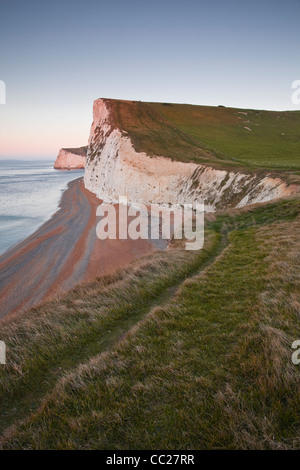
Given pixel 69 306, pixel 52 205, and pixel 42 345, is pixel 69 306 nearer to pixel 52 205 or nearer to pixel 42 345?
pixel 42 345

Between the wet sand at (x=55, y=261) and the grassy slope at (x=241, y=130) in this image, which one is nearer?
the wet sand at (x=55, y=261)

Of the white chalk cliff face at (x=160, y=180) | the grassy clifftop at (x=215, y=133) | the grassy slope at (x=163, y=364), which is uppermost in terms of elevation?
the grassy clifftop at (x=215, y=133)

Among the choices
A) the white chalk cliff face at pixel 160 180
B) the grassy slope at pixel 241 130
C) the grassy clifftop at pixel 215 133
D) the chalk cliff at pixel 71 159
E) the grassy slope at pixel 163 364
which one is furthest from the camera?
the chalk cliff at pixel 71 159

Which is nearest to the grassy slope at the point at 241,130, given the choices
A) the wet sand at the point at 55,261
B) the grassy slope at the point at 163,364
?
the wet sand at the point at 55,261

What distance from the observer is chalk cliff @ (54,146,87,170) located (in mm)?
143625

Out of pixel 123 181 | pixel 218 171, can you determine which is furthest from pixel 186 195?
pixel 123 181

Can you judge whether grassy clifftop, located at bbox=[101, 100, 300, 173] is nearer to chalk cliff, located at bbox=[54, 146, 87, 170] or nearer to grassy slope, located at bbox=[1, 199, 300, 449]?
grassy slope, located at bbox=[1, 199, 300, 449]

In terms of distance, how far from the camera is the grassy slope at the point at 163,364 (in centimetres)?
364

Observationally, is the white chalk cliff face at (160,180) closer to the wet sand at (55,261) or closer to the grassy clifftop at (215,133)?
the grassy clifftop at (215,133)

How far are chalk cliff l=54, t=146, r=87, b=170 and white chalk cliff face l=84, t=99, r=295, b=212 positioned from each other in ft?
301

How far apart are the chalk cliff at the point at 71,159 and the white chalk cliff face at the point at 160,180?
301 feet

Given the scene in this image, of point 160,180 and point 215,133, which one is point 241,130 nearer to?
point 215,133

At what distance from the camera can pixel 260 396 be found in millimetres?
3879

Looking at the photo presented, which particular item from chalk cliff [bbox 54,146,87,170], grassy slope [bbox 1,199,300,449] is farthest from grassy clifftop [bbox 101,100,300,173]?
chalk cliff [bbox 54,146,87,170]
